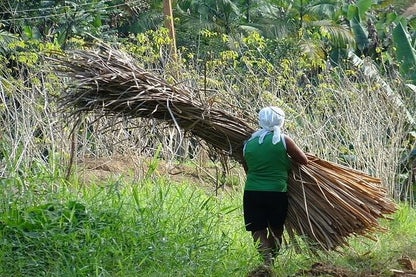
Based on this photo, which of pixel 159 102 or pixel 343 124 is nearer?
pixel 159 102

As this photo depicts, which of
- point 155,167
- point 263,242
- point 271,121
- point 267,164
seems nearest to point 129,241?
point 263,242

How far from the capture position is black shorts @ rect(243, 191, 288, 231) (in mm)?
6844

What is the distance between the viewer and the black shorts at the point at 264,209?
6.84m

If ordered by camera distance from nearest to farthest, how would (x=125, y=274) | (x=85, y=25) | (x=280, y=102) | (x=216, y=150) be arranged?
(x=125, y=274)
(x=216, y=150)
(x=280, y=102)
(x=85, y=25)

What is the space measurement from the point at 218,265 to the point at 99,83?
172cm

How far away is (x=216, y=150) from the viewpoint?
7441 millimetres

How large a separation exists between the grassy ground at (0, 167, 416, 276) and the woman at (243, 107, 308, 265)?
→ 21 cm

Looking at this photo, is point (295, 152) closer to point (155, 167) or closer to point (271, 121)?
point (271, 121)

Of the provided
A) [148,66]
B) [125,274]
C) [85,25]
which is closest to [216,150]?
[125,274]

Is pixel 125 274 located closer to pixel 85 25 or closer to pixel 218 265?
pixel 218 265

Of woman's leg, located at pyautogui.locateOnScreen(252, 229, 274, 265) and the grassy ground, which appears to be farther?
woman's leg, located at pyautogui.locateOnScreen(252, 229, 274, 265)

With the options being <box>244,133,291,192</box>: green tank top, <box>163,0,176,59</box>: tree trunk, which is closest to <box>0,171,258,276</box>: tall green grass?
<box>244,133,291,192</box>: green tank top

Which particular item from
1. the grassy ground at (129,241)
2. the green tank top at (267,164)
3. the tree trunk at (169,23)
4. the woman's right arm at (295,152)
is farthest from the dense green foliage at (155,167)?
the woman's right arm at (295,152)

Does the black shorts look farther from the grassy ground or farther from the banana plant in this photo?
the banana plant
